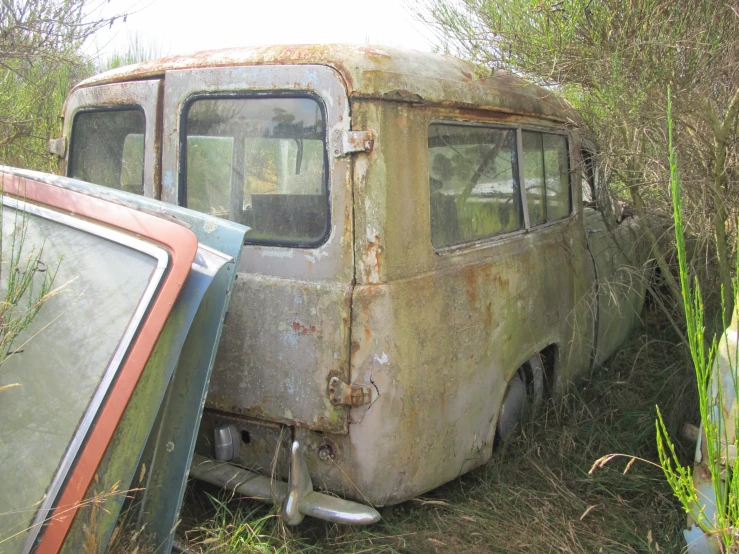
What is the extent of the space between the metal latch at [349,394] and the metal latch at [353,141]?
0.85 meters

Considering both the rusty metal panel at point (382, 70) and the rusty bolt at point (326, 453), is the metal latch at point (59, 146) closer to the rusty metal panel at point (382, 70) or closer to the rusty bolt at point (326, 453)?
the rusty metal panel at point (382, 70)

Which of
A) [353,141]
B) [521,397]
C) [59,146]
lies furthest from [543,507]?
[59,146]

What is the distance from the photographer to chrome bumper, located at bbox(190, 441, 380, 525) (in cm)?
256

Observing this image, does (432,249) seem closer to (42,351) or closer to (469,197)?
(469,197)

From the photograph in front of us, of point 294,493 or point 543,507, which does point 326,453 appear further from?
point 543,507

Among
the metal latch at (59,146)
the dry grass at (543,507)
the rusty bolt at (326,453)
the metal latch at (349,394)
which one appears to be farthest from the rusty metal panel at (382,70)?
the dry grass at (543,507)

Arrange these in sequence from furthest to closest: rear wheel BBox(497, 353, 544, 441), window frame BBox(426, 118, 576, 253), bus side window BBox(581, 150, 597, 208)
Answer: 1. bus side window BBox(581, 150, 597, 208)
2. rear wheel BBox(497, 353, 544, 441)
3. window frame BBox(426, 118, 576, 253)

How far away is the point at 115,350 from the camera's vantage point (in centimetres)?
213

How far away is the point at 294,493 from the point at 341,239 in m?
0.97

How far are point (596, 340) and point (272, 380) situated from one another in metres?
2.42

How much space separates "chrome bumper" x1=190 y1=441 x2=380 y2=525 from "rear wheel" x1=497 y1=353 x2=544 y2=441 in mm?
1147

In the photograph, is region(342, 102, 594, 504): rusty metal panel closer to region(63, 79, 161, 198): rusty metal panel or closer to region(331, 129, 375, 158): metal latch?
region(331, 129, 375, 158): metal latch

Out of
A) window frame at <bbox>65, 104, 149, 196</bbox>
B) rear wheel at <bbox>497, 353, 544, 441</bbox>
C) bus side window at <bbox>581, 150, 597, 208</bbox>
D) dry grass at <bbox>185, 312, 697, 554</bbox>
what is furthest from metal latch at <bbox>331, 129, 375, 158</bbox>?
bus side window at <bbox>581, 150, 597, 208</bbox>

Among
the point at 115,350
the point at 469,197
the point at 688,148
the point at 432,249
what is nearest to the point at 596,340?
the point at 688,148
